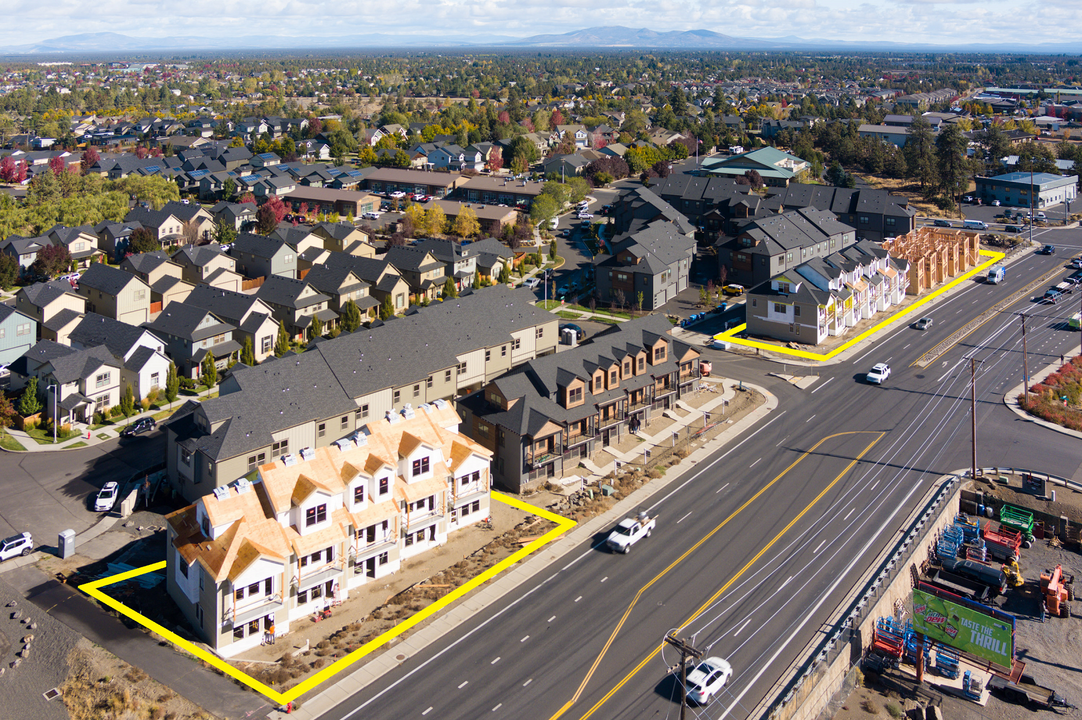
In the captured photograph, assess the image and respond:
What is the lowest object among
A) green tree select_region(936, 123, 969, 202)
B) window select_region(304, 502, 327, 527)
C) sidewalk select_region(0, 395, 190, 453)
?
sidewalk select_region(0, 395, 190, 453)

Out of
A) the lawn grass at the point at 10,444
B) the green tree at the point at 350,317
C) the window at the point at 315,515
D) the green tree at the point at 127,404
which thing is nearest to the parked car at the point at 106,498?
the lawn grass at the point at 10,444

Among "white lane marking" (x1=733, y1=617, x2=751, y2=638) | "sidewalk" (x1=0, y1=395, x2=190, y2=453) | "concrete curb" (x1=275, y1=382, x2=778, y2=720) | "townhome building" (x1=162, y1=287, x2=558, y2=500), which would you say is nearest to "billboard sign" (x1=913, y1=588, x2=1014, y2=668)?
"white lane marking" (x1=733, y1=617, x2=751, y2=638)

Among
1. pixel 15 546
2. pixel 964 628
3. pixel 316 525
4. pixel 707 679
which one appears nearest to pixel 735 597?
pixel 707 679

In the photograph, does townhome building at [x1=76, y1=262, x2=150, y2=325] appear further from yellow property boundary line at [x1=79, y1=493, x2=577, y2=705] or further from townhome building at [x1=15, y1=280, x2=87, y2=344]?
yellow property boundary line at [x1=79, y1=493, x2=577, y2=705]

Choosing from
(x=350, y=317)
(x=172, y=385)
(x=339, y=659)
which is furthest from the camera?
(x=350, y=317)

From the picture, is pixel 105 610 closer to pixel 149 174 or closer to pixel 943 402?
pixel 943 402

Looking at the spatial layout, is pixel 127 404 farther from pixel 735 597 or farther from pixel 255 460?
pixel 735 597

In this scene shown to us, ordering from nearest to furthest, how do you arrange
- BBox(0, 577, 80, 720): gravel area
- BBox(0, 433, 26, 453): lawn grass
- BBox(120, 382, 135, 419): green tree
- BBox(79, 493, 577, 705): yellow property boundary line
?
BBox(0, 577, 80, 720): gravel area → BBox(79, 493, 577, 705): yellow property boundary line → BBox(0, 433, 26, 453): lawn grass → BBox(120, 382, 135, 419): green tree
